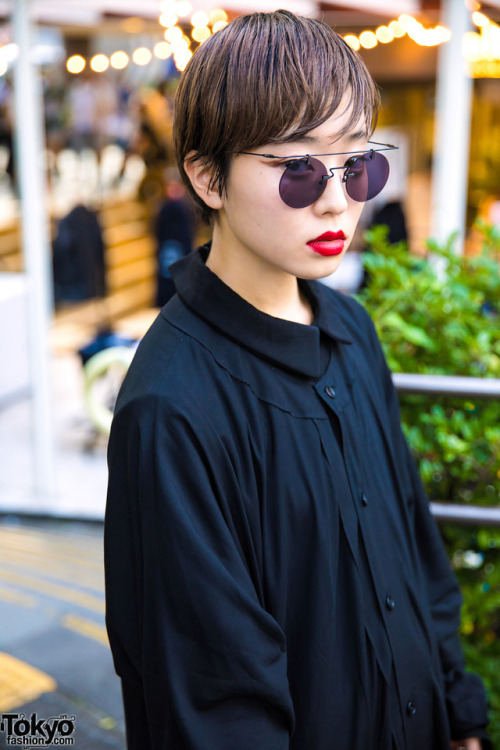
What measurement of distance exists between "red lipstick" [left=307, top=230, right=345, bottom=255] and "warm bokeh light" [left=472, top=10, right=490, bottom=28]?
3616mm

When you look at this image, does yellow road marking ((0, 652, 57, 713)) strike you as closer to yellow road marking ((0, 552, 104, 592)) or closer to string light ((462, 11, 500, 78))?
yellow road marking ((0, 552, 104, 592))

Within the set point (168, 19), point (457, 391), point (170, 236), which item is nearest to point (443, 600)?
point (457, 391)

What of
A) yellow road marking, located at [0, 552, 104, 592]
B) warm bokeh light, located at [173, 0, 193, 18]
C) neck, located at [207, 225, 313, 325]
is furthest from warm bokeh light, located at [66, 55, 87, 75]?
neck, located at [207, 225, 313, 325]

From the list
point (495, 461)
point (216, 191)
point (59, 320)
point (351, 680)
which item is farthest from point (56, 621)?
point (59, 320)

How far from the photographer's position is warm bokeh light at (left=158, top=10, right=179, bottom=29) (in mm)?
4883

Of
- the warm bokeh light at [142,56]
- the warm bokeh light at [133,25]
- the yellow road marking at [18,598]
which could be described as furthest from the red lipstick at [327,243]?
the warm bokeh light at [142,56]

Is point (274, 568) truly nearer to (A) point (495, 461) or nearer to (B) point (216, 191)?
(B) point (216, 191)

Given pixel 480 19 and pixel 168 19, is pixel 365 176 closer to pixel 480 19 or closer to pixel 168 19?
pixel 480 19

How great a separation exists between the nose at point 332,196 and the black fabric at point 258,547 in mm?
178

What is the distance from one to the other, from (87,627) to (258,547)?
2.33 m

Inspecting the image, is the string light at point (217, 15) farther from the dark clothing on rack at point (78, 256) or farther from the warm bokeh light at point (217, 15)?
the dark clothing on rack at point (78, 256)

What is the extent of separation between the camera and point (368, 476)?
126 centimetres

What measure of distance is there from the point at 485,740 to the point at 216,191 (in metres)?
1.08

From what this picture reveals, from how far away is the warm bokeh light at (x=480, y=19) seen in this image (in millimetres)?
4189
